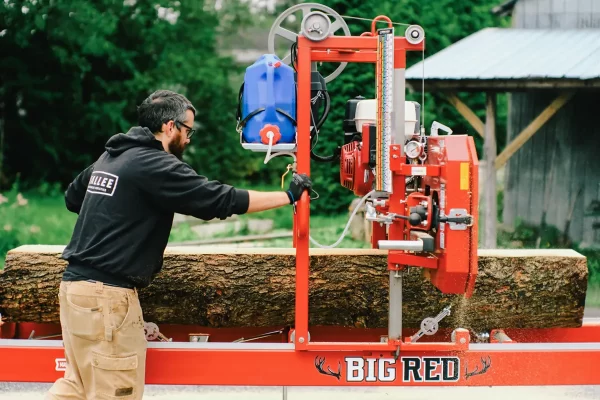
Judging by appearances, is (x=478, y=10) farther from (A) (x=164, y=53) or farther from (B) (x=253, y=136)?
(B) (x=253, y=136)

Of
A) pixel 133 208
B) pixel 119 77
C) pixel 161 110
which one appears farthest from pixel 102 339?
pixel 119 77

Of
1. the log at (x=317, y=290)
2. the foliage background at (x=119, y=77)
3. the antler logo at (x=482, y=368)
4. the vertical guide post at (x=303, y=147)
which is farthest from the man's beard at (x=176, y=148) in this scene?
the foliage background at (x=119, y=77)

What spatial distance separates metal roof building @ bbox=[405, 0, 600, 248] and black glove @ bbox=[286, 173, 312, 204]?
19.7 feet

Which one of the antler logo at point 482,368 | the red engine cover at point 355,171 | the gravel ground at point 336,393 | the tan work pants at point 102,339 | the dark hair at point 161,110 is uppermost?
the dark hair at point 161,110

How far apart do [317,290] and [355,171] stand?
0.80 meters

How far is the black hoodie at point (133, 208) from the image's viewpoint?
3521 mm

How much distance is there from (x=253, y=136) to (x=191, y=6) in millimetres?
17125

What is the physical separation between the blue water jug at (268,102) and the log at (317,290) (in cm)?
99

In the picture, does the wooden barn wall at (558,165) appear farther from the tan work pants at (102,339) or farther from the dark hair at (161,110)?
the tan work pants at (102,339)

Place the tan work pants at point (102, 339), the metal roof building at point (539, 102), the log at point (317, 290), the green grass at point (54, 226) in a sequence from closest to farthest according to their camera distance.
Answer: the tan work pants at point (102, 339)
the log at point (317, 290)
the metal roof building at point (539, 102)
the green grass at point (54, 226)

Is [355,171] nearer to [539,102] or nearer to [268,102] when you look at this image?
[268,102]

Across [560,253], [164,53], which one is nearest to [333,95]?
[164,53]

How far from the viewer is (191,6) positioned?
787 inches

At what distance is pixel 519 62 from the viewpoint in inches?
380
